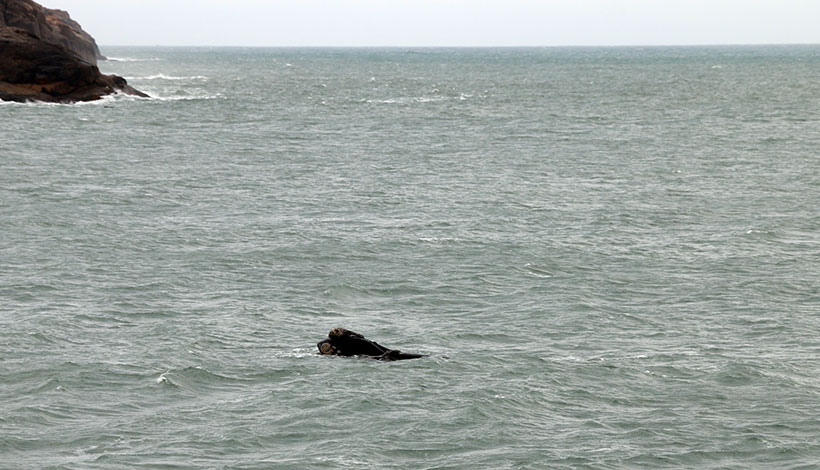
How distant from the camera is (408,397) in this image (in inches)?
1034

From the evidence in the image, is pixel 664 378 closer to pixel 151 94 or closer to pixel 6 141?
pixel 6 141

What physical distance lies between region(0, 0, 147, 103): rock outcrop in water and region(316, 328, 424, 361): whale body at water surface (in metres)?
74.7

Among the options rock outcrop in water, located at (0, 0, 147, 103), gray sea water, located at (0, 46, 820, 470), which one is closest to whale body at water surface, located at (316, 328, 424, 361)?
gray sea water, located at (0, 46, 820, 470)

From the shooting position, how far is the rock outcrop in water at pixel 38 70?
315 feet

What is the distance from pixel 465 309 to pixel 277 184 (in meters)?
28.4

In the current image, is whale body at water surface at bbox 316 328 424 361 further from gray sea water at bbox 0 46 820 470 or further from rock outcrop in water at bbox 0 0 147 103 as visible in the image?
rock outcrop in water at bbox 0 0 147 103

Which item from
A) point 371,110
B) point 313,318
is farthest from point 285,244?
point 371,110

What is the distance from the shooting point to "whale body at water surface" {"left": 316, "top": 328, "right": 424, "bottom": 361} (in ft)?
96.3

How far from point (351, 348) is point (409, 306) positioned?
235 inches

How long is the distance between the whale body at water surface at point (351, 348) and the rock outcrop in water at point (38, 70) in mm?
74749

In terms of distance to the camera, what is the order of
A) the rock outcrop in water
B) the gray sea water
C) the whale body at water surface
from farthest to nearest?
the rock outcrop in water < the whale body at water surface < the gray sea water

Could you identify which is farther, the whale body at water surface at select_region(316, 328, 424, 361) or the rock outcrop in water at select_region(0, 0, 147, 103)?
the rock outcrop in water at select_region(0, 0, 147, 103)

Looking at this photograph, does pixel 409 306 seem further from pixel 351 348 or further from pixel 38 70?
pixel 38 70

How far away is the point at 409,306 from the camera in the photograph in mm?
35094
